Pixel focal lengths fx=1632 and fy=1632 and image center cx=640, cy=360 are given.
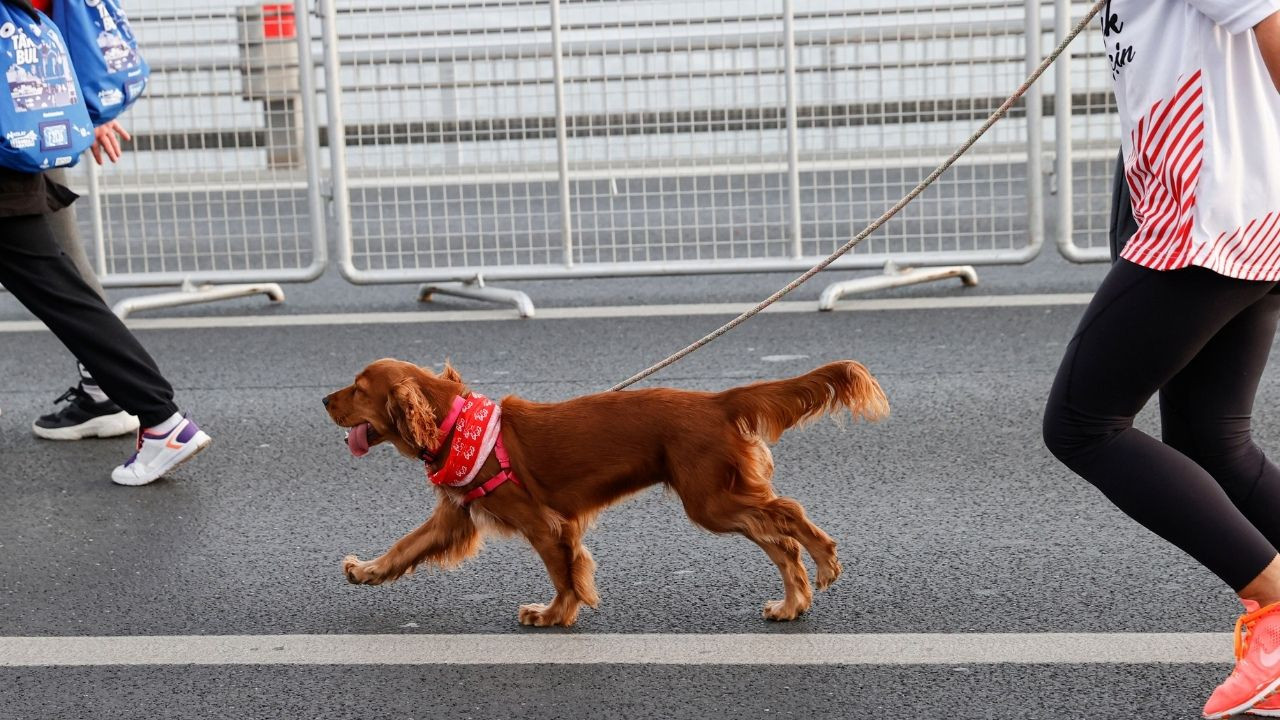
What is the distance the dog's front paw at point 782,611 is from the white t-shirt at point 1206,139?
1.23 meters

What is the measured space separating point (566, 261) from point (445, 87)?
3.24 ft

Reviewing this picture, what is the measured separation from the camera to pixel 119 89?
5.26 metres

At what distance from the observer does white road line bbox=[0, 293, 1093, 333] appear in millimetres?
7203

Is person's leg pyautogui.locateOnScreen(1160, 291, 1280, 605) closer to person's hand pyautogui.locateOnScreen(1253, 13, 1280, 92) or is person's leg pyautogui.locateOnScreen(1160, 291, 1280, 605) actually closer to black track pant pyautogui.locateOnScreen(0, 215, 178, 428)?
person's hand pyautogui.locateOnScreen(1253, 13, 1280, 92)

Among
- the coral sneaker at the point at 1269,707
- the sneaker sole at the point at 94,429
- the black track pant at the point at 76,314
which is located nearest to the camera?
the coral sneaker at the point at 1269,707

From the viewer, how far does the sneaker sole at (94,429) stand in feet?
18.3

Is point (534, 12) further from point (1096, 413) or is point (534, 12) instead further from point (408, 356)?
point (1096, 413)

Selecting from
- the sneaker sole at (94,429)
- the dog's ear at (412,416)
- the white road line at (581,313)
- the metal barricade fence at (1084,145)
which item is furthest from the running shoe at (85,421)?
the metal barricade fence at (1084,145)

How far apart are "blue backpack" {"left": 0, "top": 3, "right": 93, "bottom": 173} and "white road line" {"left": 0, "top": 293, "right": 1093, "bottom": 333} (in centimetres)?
258

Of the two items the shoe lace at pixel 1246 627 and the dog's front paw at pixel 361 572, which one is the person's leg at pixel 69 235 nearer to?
the dog's front paw at pixel 361 572

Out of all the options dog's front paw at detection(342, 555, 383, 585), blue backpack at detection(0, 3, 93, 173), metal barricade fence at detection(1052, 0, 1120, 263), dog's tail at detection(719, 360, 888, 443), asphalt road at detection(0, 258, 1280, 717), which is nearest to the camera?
asphalt road at detection(0, 258, 1280, 717)

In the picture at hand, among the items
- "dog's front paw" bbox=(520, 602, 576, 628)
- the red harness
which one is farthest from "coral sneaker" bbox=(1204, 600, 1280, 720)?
the red harness

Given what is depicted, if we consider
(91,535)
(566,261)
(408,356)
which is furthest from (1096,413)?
(566,261)

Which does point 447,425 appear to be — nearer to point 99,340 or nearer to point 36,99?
point 99,340
